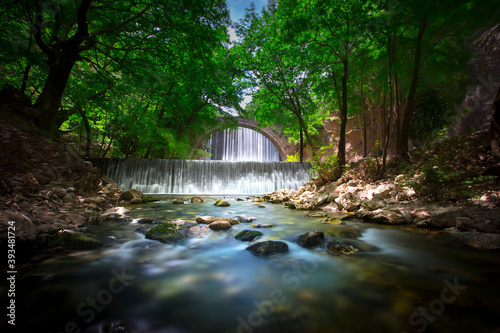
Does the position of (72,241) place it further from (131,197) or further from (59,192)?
(131,197)

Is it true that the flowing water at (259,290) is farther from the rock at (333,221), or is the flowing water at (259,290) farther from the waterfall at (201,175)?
the waterfall at (201,175)

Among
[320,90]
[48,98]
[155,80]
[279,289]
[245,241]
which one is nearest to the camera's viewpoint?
[279,289]

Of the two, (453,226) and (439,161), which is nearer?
(453,226)

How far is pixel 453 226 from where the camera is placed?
3.06 metres

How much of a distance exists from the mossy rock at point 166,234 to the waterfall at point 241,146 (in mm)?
25249

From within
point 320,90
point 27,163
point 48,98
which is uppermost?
point 320,90

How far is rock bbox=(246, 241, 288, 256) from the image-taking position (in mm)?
2398

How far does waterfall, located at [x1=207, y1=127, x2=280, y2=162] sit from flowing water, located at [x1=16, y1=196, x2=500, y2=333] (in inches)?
1032

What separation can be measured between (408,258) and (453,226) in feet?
5.08

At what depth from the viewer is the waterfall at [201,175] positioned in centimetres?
1083

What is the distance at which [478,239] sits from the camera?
2.48 meters

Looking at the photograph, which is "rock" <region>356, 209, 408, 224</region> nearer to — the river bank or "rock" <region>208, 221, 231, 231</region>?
the river bank

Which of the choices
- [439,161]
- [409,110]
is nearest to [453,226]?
[439,161]

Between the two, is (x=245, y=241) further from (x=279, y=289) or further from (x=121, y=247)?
(x=121, y=247)
